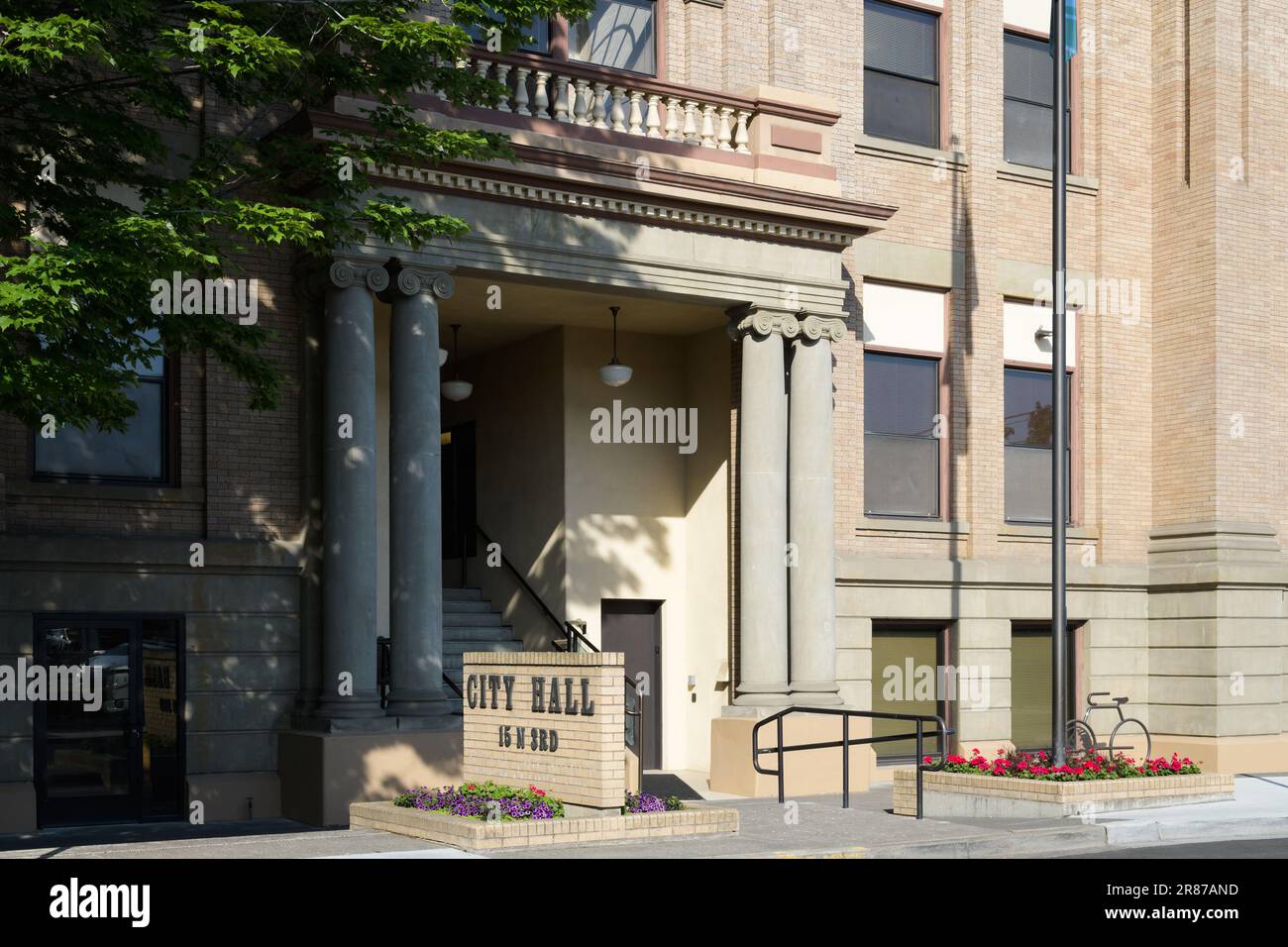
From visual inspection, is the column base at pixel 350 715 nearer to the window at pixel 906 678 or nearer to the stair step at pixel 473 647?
the stair step at pixel 473 647

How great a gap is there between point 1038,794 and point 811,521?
5.36 meters

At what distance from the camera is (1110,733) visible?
82.0 feet

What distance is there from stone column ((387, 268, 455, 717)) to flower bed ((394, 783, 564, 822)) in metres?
2.61

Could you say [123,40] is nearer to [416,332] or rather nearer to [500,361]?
[416,332]

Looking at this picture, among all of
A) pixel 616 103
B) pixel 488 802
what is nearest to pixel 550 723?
pixel 488 802

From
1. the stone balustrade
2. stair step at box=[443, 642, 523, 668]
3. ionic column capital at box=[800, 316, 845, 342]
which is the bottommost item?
stair step at box=[443, 642, 523, 668]

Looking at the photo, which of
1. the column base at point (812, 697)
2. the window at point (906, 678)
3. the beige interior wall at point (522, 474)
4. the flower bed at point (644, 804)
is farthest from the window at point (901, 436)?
the flower bed at point (644, 804)

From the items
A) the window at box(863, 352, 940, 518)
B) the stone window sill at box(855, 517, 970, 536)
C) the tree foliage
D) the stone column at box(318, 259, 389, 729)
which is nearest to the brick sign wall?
the stone column at box(318, 259, 389, 729)

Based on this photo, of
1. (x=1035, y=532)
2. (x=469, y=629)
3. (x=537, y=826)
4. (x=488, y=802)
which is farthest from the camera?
(x=1035, y=532)

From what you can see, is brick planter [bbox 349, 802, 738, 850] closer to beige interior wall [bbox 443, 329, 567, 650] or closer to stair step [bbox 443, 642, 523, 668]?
stair step [bbox 443, 642, 523, 668]

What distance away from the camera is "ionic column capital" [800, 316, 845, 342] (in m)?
21.2

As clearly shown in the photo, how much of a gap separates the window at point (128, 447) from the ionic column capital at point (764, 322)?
23.8 ft

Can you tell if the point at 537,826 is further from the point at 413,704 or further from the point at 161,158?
the point at 161,158

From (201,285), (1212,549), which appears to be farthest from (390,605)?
(1212,549)
